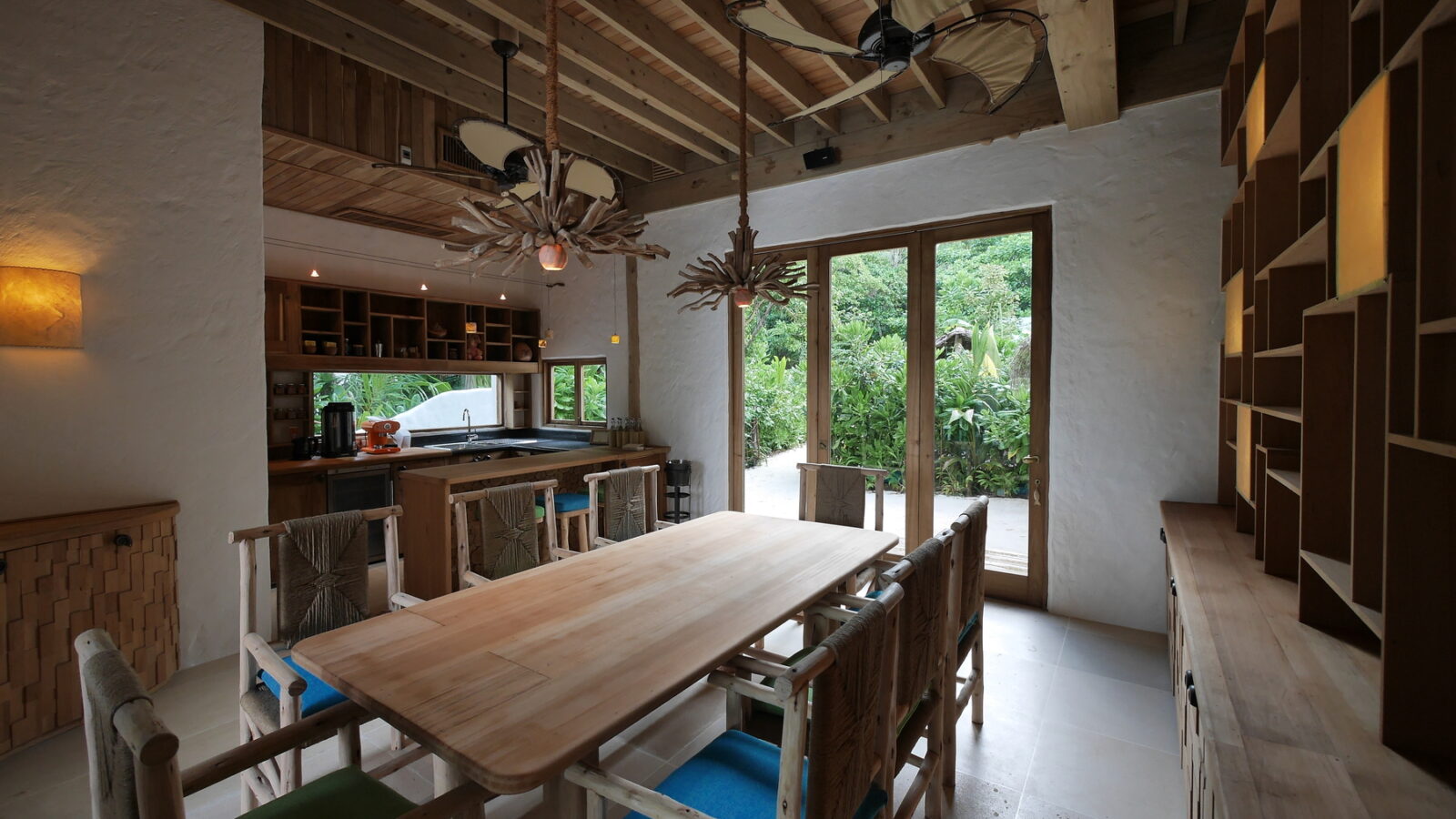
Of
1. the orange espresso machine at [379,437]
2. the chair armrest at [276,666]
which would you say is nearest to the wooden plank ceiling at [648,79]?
the orange espresso machine at [379,437]

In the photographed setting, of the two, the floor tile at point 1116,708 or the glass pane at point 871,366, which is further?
the glass pane at point 871,366

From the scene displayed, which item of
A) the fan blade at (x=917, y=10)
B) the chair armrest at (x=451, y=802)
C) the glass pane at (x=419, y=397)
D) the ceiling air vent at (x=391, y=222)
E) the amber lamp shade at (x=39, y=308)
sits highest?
the ceiling air vent at (x=391, y=222)

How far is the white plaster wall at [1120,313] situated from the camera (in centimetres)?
344

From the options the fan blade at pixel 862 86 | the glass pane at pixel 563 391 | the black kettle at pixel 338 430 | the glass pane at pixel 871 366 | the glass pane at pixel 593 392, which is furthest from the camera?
the glass pane at pixel 563 391

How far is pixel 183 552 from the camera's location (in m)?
3.13

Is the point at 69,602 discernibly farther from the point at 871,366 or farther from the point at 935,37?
the point at 871,366

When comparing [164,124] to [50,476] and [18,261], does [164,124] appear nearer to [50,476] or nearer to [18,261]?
[18,261]

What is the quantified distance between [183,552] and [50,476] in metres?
0.64

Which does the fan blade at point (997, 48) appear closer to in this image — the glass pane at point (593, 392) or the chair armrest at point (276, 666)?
the chair armrest at point (276, 666)

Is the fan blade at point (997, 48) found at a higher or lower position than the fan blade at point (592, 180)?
higher

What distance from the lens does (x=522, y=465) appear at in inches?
181

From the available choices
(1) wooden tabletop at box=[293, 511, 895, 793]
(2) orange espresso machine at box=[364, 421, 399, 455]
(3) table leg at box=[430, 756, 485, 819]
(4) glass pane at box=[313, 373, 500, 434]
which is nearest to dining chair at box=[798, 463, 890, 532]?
(1) wooden tabletop at box=[293, 511, 895, 793]

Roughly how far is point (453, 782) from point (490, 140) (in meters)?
2.75

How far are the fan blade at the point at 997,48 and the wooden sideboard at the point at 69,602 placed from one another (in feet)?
13.2
